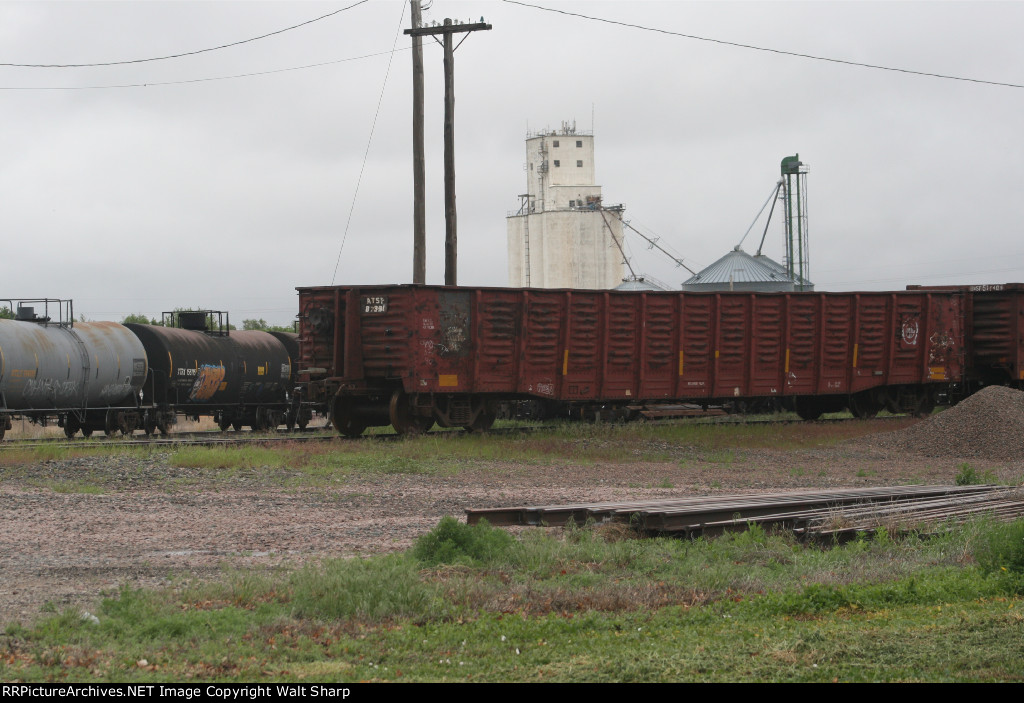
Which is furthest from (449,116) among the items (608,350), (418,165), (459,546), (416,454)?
(459,546)

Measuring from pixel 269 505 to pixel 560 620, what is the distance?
6.85m

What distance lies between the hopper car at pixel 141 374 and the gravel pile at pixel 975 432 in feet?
54.5

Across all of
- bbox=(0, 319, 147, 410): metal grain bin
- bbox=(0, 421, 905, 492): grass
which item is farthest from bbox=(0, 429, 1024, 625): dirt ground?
bbox=(0, 319, 147, 410): metal grain bin

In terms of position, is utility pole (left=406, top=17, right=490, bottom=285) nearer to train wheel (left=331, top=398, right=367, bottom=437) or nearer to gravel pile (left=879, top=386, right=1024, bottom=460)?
train wheel (left=331, top=398, right=367, bottom=437)

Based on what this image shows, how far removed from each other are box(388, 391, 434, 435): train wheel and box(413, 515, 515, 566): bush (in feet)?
41.0

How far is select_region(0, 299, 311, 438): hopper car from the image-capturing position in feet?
74.7

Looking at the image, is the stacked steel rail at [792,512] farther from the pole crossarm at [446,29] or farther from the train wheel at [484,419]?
the pole crossarm at [446,29]

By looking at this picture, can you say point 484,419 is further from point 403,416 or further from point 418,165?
point 418,165

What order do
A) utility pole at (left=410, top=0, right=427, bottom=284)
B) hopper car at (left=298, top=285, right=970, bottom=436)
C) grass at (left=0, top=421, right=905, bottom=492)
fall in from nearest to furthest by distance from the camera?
1. grass at (left=0, top=421, right=905, bottom=492)
2. hopper car at (left=298, top=285, right=970, bottom=436)
3. utility pole at (left=410, top=0, right=427, bottom=284)

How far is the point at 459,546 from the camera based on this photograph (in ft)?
28.5

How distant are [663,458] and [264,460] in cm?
717

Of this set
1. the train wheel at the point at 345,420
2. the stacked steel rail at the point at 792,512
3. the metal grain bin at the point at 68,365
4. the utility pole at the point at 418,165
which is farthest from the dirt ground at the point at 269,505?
the utility pole at the point at 418,165

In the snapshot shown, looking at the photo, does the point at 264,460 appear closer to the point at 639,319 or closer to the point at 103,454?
the point at 103,454

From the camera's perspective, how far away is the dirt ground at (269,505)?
8500mm
